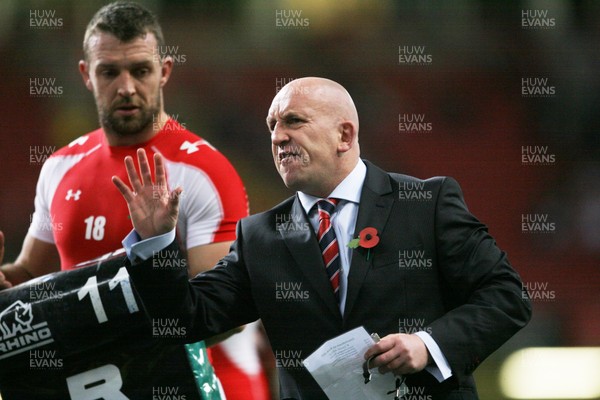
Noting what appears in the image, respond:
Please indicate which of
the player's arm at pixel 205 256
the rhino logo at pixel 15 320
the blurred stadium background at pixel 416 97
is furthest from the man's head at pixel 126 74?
the rhino logo at pixel 15 320

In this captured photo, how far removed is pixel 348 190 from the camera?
236 cm

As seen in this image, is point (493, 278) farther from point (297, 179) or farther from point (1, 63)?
point (1, 63)

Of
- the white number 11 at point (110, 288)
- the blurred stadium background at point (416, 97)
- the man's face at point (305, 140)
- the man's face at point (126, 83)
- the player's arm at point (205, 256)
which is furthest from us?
the blurred stadium background at point (416, 97)

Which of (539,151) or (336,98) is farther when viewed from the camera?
(539,151)

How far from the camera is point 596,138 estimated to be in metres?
3.79

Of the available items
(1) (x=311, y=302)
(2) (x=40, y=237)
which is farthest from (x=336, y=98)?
(2) (x=40, y=237)

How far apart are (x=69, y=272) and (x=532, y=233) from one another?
210cm

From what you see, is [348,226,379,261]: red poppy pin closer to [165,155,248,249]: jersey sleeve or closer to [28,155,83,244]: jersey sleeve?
[165,155,248,249]: jersey sleeve

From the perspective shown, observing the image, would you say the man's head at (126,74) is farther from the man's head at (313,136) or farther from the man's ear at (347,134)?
the man's ear at (347,134)

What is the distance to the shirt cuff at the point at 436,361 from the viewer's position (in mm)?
2029

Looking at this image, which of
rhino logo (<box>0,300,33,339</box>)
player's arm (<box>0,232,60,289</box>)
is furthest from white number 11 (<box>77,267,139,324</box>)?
player's arm (<box>0,232,60,289</box>)

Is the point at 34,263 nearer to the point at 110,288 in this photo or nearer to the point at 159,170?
→ the point at 110,288

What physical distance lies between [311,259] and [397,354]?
42 centimetres

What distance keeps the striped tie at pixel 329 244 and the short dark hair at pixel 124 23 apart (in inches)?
47.7
